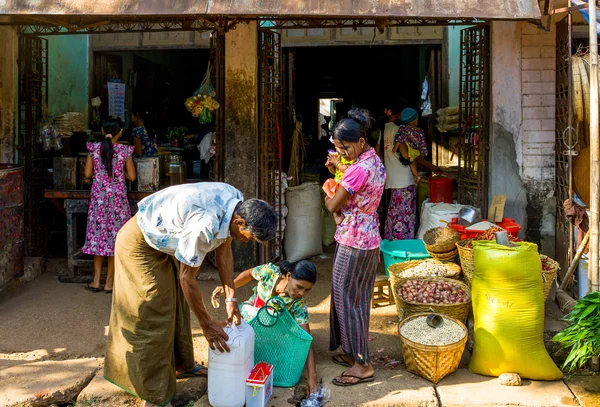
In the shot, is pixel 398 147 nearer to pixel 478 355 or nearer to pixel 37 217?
pixel 478 355

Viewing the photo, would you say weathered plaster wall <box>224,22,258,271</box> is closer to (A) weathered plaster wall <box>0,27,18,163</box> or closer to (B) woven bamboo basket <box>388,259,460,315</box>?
(B) woven bamboo basket <box>388,259,460,315</box>

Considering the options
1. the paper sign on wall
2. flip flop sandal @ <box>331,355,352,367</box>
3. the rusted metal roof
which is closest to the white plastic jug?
flip flop sandal @ <box>331,355,352,367</box>

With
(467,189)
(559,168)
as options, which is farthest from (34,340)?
(559,168)

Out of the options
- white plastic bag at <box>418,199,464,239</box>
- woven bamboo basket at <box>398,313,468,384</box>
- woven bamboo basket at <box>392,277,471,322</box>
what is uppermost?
white plastic bag at <box>418,199,464,239</box>

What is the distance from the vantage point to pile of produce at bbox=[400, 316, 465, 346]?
4.63 meters

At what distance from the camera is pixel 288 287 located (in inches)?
173

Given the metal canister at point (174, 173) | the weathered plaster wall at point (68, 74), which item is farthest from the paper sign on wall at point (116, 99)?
the metal canister at point (174, 173)

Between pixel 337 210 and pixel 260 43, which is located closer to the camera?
pixel 337 210

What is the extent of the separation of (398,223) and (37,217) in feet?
14.8

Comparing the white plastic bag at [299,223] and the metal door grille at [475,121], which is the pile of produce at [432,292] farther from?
the white plastic bag at [299,223]

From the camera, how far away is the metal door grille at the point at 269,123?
7.29m

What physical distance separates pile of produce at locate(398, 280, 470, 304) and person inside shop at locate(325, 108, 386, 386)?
84 centimetres

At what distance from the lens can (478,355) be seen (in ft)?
15.6

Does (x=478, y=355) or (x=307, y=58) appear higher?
(x=307, y=58)
